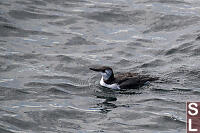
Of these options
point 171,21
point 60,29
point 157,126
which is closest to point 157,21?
point 171,21

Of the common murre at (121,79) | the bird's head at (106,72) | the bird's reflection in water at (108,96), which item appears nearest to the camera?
the bird's reflection in water at (108,96)

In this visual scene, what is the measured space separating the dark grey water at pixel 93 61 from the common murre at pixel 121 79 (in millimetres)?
208

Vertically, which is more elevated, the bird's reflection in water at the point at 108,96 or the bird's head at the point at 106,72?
the bird's head at the point at 106,72

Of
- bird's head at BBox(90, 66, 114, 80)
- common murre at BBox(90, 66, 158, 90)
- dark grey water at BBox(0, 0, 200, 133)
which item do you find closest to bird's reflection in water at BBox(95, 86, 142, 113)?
dark grey water at BBox(0, 0, 200, 133)

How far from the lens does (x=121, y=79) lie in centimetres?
1694

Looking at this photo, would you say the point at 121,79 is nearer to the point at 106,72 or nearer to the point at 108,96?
the point at 106,72

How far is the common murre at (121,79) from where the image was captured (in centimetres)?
1678

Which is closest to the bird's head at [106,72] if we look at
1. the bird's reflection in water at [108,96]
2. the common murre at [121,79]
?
the common murre at [121,79]

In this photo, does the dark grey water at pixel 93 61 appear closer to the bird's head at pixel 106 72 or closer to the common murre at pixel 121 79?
the common murre at pixel 121 79

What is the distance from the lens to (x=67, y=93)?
53.9 ft

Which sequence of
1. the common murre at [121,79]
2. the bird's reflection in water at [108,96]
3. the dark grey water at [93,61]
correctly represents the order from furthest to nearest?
the common murre at [121,79]
the bird's reflection in water at [108,96]
the dark grey water at [93,61]

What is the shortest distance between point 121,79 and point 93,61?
7.84 ft

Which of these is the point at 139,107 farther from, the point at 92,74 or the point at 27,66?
the point at 27,66

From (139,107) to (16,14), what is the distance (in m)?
9.61
